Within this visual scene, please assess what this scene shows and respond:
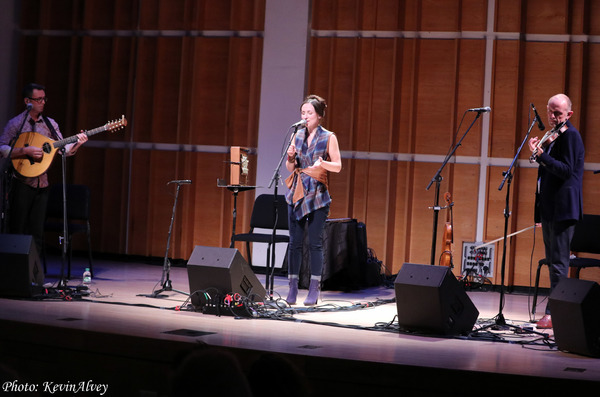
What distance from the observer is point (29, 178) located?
642 cm

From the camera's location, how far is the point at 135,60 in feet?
30.3

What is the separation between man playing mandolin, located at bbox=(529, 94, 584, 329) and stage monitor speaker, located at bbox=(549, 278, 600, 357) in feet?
2.99

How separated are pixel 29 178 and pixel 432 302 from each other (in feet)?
12.2

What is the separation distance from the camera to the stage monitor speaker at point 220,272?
521 cm

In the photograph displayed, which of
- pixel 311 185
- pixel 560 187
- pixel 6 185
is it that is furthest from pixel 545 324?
pixel 6 185

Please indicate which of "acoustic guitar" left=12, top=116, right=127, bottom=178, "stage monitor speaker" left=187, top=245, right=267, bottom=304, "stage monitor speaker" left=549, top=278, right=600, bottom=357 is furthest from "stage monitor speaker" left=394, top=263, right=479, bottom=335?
"acoustic guitar" left=12, top=116, right=127, bottom=178

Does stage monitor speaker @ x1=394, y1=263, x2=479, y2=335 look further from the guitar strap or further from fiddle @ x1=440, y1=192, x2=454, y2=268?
the guitar strap

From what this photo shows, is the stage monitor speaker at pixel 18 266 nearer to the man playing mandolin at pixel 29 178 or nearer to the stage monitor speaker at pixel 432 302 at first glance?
the man playing mandolin at pixel 29 178

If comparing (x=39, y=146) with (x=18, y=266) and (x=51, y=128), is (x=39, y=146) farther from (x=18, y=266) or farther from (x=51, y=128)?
(x=18, y=266)

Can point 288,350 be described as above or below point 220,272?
below

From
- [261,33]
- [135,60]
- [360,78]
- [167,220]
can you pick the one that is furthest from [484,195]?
[135,60]

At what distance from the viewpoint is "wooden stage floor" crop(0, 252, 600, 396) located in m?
3.54

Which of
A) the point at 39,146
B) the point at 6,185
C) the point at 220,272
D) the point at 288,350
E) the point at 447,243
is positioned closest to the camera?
the point at 288,350

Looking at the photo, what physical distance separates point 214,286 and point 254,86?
13.1 ft
